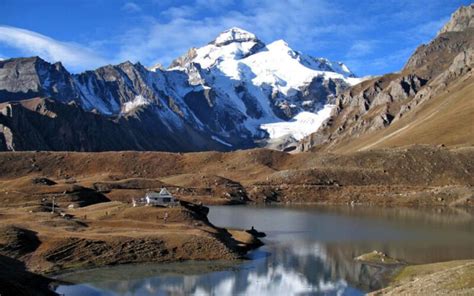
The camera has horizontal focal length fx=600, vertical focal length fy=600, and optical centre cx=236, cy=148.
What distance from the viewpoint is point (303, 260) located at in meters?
82.1

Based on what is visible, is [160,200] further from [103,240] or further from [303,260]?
[303,260]

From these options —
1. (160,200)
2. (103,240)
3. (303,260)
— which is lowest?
(303,260)

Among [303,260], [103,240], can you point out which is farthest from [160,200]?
[303,260]

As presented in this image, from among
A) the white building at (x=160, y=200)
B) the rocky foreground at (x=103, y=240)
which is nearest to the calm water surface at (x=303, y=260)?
the rocky foreground at (x=103, y=240)

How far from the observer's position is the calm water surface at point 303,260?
64.3 m

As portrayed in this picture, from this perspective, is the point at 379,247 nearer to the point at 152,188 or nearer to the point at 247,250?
the point at 247,250

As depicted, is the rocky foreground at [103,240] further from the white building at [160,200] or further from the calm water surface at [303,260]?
the white building at [160,200]

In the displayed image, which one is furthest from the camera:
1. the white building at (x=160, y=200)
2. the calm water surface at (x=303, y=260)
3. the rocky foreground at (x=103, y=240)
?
the white building at (x=160, y=200)

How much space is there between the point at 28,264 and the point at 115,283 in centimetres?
1094

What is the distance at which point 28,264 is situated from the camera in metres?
68.1

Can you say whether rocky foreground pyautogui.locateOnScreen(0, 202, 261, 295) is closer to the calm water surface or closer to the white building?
the calm water surface

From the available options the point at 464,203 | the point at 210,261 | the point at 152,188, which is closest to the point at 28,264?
the point at 210,261

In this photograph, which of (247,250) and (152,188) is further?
(152,188)

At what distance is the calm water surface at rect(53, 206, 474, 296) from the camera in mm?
64312
